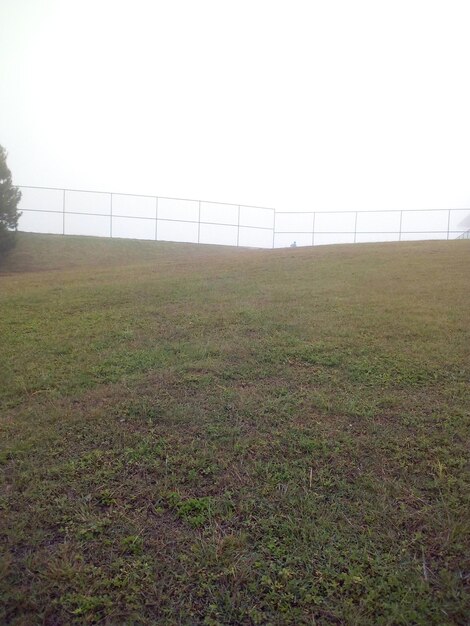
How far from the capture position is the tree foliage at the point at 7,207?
1938 centimetres

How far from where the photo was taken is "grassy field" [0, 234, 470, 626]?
7.57 ft

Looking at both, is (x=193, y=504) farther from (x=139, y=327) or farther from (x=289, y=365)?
(x=139, y=327)

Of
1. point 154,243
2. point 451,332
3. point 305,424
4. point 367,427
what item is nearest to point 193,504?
point 305,424

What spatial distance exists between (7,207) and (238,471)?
A: 2022cm

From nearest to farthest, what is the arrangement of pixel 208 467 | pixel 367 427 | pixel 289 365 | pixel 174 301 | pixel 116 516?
1. pixel 116 516
2. pixel 208 467
3. pixel 367 427
4. pixel 289 365
5. pixel 174 301

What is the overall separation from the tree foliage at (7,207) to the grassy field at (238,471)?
1503cm

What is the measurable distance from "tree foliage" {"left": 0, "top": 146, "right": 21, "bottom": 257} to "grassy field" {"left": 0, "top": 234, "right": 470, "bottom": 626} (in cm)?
1503

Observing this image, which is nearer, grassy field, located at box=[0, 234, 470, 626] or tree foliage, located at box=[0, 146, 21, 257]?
grassy field, located at box=[0, 234, 470, 626]

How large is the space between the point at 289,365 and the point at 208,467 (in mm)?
1987

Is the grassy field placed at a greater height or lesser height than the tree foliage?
lesser

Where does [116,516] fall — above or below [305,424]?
below

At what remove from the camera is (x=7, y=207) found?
1958 cm

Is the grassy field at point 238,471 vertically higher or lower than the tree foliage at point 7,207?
lower

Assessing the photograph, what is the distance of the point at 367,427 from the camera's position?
12.0 feet
